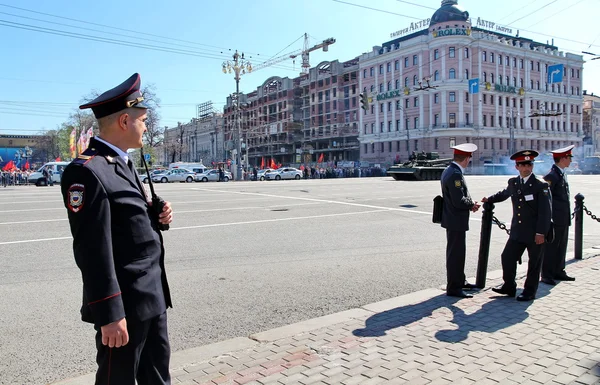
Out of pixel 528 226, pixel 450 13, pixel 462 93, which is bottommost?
pixel 528 226

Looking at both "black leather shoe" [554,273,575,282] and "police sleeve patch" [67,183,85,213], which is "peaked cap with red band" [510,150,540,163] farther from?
"police sleeve patch" [67,183,85,213]

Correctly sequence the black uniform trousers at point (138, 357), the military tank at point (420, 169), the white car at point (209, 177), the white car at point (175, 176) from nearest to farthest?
the black uniform trousers at point (138, 357) → the military tank at point (420, 169) → the white car at point (175, 176) → the white car at point (209, 177)

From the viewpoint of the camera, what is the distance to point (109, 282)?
2.19 m

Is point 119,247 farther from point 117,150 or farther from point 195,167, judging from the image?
point 195,167

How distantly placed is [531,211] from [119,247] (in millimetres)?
4934

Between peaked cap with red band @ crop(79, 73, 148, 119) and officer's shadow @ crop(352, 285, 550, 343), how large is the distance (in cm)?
297

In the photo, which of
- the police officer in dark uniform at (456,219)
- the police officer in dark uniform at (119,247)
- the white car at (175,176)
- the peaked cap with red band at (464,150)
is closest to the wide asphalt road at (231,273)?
the police officer in dark uniform at (456,219)

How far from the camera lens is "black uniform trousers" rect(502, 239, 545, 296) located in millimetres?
5551

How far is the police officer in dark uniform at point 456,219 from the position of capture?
5668mm

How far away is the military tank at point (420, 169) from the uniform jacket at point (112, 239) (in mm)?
35533

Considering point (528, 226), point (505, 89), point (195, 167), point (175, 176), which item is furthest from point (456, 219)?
point (505, 89)

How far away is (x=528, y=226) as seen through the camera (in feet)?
18.6

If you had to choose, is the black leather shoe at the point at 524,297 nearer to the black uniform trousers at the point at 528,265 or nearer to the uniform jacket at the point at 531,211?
the black uniform trousers at the point at 528,265

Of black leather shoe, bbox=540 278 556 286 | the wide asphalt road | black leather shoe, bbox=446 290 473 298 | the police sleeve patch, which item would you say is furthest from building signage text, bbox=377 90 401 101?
the police sleeve patch
